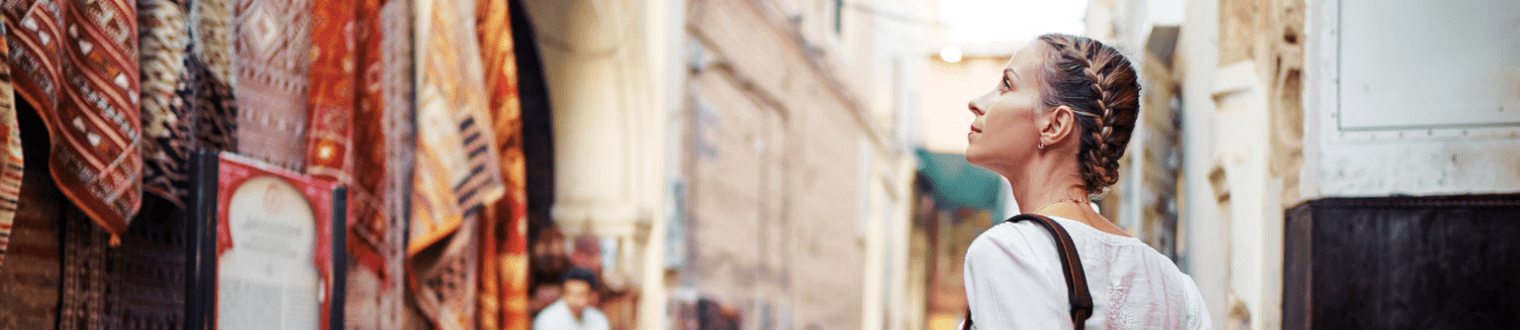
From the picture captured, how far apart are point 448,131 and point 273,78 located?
1.10 metres

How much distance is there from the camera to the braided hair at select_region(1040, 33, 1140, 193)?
1.81 metres

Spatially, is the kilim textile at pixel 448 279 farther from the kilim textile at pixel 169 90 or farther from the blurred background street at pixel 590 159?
the kilim textile at pixel 169 90

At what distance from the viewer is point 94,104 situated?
10.6 ft

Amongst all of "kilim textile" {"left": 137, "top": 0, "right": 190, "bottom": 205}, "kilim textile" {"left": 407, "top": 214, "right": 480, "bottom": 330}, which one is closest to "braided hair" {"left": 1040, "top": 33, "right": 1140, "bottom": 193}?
"kilim textile" {"left": 137, "top": 0, "right": 190, "bottom": 205}

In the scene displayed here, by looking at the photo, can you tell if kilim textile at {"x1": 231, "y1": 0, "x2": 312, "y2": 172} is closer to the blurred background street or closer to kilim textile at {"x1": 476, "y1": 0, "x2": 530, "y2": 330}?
the blurred background street

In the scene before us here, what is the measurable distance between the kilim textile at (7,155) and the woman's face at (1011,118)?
2025 mm

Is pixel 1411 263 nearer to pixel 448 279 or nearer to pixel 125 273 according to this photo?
pixel 125 273

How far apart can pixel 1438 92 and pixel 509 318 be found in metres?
4.50

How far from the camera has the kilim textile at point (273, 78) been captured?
4105mm

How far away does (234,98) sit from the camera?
403cm

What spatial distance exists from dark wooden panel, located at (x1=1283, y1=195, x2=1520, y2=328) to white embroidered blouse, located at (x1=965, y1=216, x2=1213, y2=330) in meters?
1.54

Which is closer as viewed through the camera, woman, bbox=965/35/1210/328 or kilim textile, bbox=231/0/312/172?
woman, bbox=965/35/1210/328

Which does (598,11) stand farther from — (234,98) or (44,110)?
(44,110)

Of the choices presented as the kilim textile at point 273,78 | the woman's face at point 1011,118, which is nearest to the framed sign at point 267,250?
the kilim textile at point 273,78
